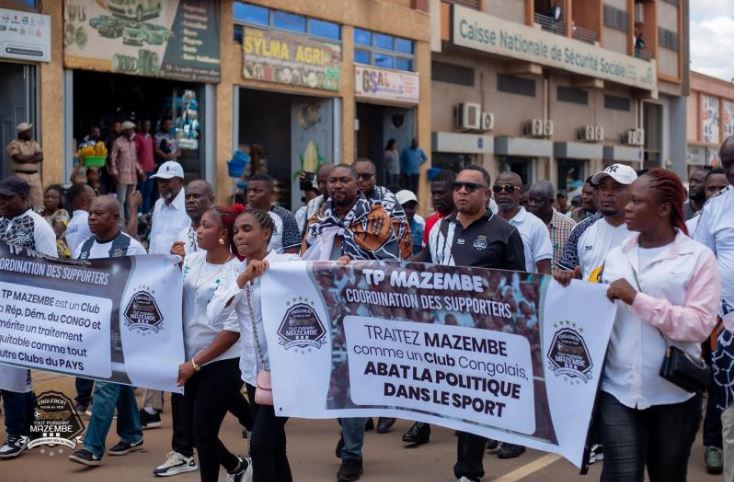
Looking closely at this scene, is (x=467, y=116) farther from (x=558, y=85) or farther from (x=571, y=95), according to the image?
(x=571, y=95)

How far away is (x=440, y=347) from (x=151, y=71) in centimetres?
1234

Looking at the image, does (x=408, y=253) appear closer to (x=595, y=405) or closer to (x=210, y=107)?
(x=595, y=405)

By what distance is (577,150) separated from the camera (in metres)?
32.9

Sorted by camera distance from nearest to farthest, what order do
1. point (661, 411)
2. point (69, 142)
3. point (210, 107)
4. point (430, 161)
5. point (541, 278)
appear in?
point (661, 411), point (541, 278), point (69, 142), point (210, 107), point (430, 161)

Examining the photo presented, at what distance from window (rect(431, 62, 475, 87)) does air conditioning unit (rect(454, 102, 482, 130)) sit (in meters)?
0.72

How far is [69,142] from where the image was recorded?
607 inches

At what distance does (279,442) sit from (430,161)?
20.2 m

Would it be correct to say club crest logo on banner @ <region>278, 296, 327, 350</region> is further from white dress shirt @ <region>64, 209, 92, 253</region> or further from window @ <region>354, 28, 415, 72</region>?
window @ <region>354, 28, 415, 72</region>

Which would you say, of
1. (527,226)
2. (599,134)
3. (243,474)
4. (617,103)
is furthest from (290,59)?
(617,103)

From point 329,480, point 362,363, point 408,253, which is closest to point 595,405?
point 362,363

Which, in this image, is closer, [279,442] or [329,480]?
[279,442]

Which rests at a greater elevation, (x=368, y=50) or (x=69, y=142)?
(x=368, y=50)

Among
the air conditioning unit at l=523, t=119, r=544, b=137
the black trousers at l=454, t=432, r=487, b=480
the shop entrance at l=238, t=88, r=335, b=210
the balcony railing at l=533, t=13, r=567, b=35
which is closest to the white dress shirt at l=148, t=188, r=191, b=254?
the black trousers at l=454, t=432, r=487, b=480

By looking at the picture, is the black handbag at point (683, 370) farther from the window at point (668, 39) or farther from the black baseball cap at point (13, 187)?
the window at point (668, 39)
